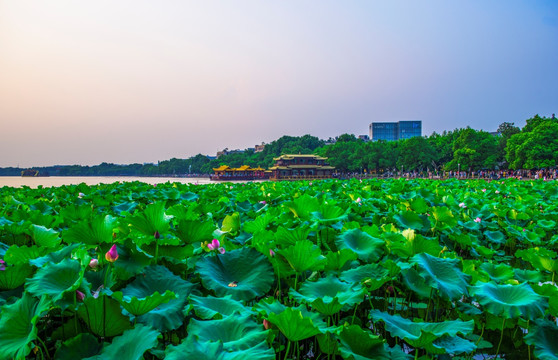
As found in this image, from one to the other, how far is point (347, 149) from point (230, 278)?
207ft

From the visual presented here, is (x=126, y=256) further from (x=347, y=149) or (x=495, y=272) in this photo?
(x=347, y=149)

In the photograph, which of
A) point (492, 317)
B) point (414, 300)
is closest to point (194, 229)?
point (414, 300)

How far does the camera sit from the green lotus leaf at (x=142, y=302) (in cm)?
85

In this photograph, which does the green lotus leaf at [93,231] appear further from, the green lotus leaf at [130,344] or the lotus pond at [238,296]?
the green lotus leaf at [130,344]

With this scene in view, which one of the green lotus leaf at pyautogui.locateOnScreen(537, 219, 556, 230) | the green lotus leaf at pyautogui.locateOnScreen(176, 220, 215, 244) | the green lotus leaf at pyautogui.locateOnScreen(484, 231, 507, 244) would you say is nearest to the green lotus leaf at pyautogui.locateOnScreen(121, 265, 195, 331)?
the green lotus leaf at pyautogui.locateOnScreen(176, 220, 215, 244)

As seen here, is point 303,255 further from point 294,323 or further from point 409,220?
point 409,220

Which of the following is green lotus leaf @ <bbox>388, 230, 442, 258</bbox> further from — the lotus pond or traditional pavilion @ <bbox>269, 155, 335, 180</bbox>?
traditional pavilion @ <bbox>269, 155, 335, 180</bbox>

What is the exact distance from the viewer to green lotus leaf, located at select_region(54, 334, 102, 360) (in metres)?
0.86

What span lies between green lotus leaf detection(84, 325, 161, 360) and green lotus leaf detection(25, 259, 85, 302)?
19 centimetres

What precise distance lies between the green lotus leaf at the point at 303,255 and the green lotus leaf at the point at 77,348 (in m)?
0.59

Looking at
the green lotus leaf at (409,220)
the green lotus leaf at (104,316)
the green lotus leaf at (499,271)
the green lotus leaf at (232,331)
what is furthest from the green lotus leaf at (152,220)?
the green lotus leaf at (409,220)

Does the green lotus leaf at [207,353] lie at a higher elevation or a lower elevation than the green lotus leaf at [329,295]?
higher

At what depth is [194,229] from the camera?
136 centimetres

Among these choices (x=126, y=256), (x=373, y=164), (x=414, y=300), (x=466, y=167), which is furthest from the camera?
(x=373, y=164)
